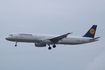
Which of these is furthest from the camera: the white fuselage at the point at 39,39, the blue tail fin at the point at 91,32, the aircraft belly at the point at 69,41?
the blue tail fin at the point at 91,32

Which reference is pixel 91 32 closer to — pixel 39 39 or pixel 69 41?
pixel 69 41

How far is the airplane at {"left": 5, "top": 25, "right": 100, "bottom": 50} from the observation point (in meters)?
92.2

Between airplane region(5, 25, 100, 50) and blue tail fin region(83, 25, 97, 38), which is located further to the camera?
blue tail fin region(83, 25, 97, 38)

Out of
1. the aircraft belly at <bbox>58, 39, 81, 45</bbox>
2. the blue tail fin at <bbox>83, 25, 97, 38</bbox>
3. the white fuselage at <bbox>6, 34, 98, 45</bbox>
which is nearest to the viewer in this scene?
the white fuselage at <bbox>6, 34, 98, 45</bbox>

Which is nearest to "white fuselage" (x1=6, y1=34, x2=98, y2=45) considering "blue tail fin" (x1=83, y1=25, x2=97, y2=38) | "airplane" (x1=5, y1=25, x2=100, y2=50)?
"airplane" (x1=5, y1=25, x2=100, y2=50)

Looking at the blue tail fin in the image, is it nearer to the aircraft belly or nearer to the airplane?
the airplane

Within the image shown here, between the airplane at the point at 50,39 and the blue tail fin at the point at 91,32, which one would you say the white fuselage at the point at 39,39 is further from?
the blue tail fin at the point at 91,32

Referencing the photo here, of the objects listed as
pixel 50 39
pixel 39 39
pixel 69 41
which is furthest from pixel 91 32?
pixel 39 39

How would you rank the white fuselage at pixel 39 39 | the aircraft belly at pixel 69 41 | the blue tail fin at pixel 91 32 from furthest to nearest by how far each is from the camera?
the blue tail fin at pixel 91 32 < the aircraft belly at pixel 69 41 < the white fuselage at pixel 39 39

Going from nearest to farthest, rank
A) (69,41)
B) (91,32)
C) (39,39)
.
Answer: (39,39) → (69,41) → (91,32)

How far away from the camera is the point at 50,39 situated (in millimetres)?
95188

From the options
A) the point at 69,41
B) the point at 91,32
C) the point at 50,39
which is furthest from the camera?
the point at 91,32

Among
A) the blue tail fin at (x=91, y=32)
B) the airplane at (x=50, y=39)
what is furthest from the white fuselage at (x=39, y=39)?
the blue tail fin at (x=91, y=32)

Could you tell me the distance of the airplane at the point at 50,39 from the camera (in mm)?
92206
